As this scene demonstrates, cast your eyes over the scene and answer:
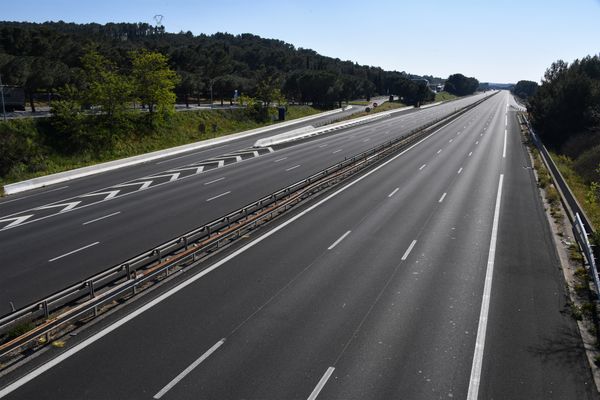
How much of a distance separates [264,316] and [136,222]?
1173cm

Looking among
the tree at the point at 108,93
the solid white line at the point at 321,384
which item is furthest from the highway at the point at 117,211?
the tree at the point at 108,93

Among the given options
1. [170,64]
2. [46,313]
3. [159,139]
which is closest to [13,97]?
[159,139]

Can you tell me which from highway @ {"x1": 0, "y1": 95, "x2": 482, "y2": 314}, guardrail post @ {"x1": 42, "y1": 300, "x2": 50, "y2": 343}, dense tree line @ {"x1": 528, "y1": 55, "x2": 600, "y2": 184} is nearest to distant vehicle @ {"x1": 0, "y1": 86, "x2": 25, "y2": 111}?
highway @ {"x1": 0, "y1": 95, "x2": 482, "y2": 314}

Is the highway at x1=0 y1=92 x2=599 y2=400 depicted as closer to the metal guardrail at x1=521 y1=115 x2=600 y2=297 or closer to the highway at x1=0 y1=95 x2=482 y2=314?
the metal guardrail at x1=521 y1=115 x2=600 y2=297

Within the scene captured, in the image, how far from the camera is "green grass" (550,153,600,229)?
21.8m

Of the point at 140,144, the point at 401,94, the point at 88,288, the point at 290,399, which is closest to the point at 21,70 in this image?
the point at 140,144

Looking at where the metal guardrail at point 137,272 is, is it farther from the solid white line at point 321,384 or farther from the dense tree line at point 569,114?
the dense tree line at point 569,114

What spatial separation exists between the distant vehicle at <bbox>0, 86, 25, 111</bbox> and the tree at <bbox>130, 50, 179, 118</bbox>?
470 inches

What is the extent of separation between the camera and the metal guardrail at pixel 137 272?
1107 centimetres

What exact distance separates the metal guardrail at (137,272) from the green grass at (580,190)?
13467 mm

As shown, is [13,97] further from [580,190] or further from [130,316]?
[580,190]

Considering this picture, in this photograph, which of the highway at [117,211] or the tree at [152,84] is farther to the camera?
the tree at [152,84]

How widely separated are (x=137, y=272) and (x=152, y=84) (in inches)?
1611

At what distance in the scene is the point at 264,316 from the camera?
12273 mm
